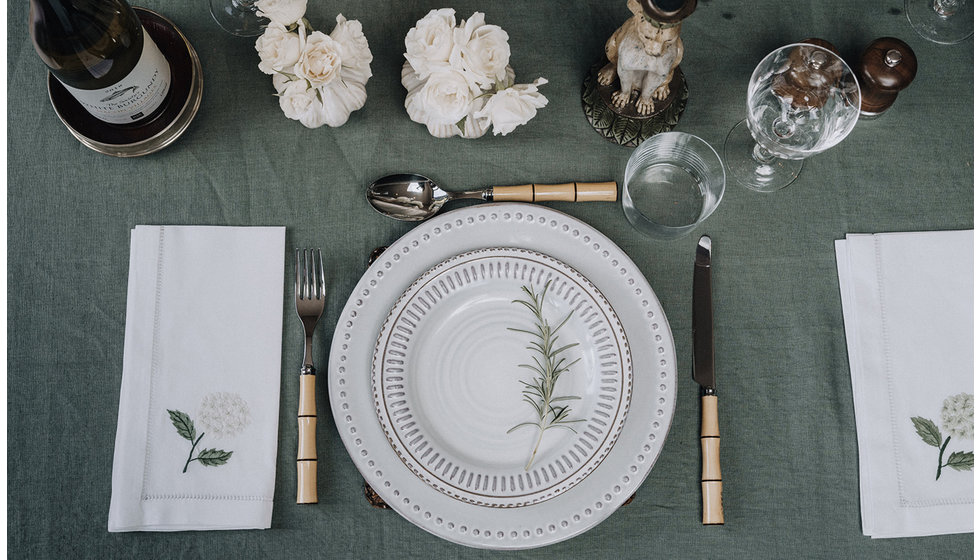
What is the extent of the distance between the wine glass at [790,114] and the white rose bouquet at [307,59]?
51cm

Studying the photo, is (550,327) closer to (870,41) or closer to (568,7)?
(568,7)

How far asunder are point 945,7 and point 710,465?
738 mm

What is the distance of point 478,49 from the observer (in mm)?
695

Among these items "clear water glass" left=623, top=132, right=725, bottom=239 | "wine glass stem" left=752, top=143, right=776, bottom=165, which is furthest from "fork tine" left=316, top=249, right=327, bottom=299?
"wine glass stem" left=752, top=143, right=776, bottom=165

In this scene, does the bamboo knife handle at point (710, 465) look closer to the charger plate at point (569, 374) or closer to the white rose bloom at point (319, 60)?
the charger plate at point (569, 374)

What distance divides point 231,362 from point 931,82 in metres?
1.05

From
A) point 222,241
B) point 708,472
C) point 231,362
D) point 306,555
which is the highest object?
point 222,241

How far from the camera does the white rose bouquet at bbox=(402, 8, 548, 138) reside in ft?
2.30

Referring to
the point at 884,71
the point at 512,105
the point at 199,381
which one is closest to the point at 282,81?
the point at 512,105

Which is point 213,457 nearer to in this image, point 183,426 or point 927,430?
point 183,426

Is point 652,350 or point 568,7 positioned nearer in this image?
point 652,350

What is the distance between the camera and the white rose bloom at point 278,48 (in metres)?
0.71

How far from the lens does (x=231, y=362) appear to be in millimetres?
810

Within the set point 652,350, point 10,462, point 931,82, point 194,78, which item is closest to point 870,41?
point 931,82
